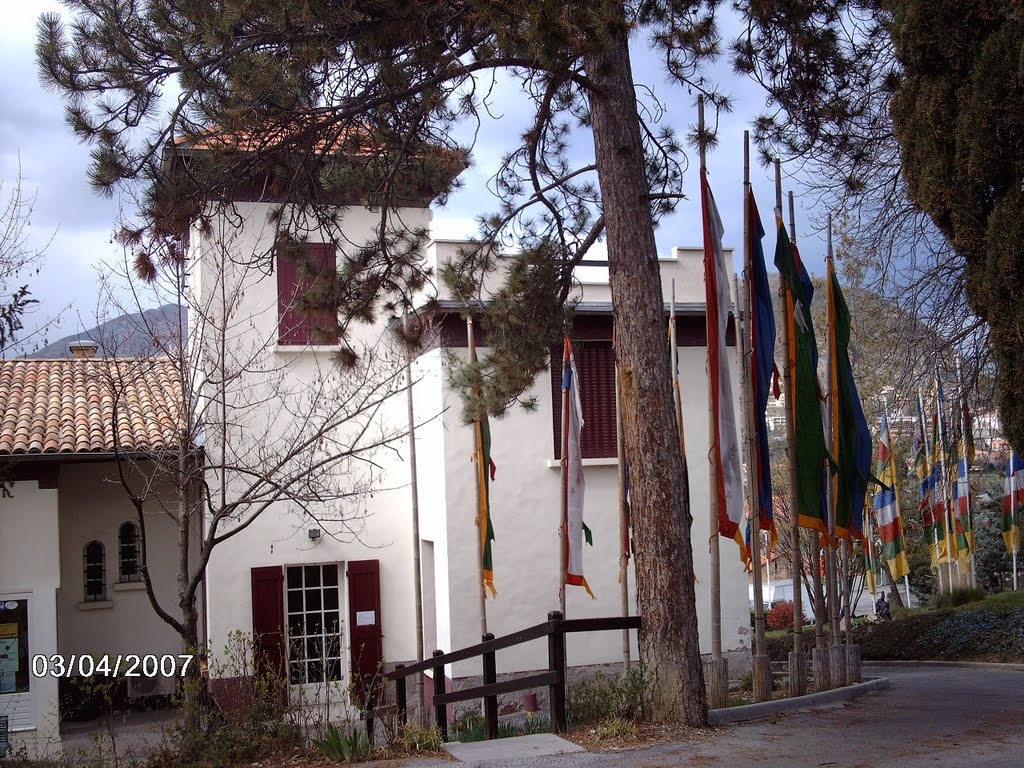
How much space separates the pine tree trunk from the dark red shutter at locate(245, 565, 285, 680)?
952 cm

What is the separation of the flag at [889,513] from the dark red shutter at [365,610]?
11409mm

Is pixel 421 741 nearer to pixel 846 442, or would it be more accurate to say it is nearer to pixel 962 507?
pixel 846 442

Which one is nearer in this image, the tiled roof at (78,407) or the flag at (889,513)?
the tiled roof at (78,407)

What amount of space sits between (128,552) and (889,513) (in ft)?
52.7

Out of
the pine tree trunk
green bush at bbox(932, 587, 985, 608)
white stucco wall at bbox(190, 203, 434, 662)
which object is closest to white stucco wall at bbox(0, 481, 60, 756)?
white stucco wall at bbox(190, 203, 434, 662)

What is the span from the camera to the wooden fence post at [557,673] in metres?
7.35

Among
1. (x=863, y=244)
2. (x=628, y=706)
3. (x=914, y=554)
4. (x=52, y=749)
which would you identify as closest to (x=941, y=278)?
(x=863, y=244)

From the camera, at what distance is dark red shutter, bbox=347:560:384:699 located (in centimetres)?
1631

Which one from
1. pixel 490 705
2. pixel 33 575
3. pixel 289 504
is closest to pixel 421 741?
pixel 490 705

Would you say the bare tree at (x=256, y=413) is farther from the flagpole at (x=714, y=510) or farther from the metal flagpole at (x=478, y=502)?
the flagpole at (x=714, y=510)

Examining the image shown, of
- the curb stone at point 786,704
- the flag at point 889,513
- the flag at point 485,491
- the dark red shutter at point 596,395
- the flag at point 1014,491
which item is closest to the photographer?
the curb stone at point 786,704

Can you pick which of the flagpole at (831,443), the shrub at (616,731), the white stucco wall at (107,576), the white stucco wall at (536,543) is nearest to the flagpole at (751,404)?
the flagpole at (831,443)

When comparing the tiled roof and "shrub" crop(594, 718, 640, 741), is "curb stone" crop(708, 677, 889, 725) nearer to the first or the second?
"shrub" crop(594, 718, 640, 741)

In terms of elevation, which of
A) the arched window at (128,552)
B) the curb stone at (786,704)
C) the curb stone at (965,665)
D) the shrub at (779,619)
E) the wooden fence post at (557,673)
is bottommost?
the shrub at (779,619)
